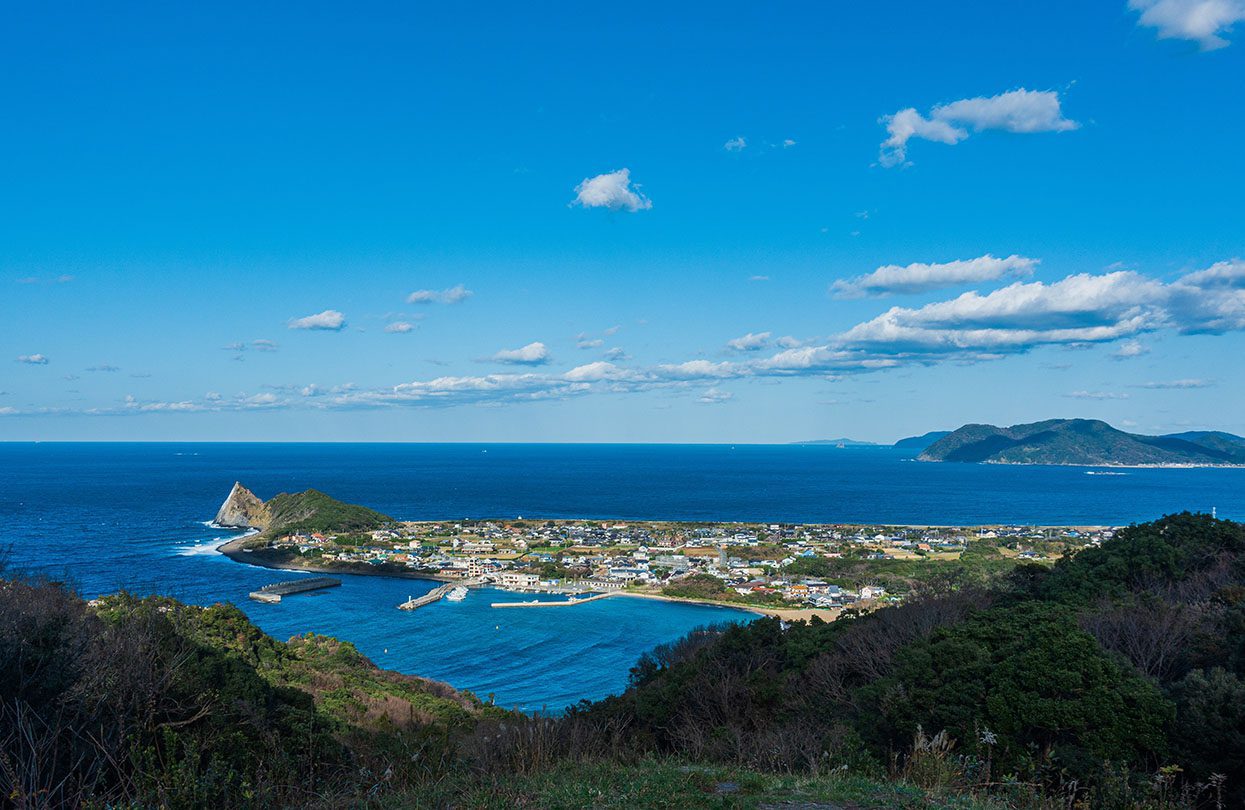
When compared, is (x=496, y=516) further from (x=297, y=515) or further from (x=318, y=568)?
(x=318, y=568)

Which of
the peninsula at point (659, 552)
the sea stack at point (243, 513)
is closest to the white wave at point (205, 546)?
the peninsula at point (659, 552)

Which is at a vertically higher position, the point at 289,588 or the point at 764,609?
the point at 289,588

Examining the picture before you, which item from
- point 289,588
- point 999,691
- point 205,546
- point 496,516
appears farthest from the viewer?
point 496,516

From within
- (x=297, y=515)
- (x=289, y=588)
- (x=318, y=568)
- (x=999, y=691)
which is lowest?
(x=318, y=568)

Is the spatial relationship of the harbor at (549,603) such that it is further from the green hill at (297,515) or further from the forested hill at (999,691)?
the green hill at (297,515)

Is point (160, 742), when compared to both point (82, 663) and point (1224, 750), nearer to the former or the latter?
point (82, 663)

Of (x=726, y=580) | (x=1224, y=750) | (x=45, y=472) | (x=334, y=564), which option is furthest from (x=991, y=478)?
(x=45, y=472)

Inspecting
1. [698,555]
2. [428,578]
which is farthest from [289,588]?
[698,555]
